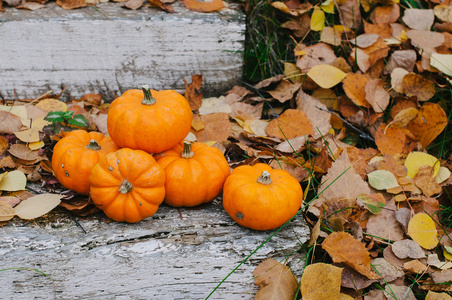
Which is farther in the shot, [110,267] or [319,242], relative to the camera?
[319,242]

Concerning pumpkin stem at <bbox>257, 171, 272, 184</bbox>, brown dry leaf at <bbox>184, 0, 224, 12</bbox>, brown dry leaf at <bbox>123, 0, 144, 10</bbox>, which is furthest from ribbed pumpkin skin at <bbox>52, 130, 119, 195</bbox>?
brown dry leaf at <bbox>184, 0, 224, 12</bbox>

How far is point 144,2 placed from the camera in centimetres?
297

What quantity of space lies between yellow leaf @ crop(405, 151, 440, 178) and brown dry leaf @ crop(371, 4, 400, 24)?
1241 millimetres

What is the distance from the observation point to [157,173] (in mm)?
1793

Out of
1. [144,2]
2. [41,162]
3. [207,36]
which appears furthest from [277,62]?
[41,162]

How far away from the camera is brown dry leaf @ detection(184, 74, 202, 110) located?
281 centimetres

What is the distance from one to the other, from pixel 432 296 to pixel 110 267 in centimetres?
149

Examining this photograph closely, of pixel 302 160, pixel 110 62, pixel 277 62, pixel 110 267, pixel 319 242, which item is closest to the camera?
pixel 110 267

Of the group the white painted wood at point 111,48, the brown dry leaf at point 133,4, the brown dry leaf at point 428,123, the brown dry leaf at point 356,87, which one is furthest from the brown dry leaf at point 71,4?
the brown dry leaf at point 428,123

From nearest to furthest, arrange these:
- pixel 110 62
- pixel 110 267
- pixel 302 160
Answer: pixel 110 267 < pixel 302 160 < pixel 110 62

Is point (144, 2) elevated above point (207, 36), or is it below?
above

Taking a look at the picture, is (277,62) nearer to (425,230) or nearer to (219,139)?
(219,139)

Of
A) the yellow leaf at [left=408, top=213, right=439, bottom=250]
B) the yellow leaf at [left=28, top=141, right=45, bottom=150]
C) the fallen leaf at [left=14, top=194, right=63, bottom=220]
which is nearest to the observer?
the fallen leaf at [left=14, top=194, right=63, bottom=220]

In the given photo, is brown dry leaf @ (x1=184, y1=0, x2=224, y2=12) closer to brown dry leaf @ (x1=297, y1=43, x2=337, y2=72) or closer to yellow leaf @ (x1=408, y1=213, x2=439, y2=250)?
brown dry leaf @ (x1=297, y1=43, x2=337, y2=72)
